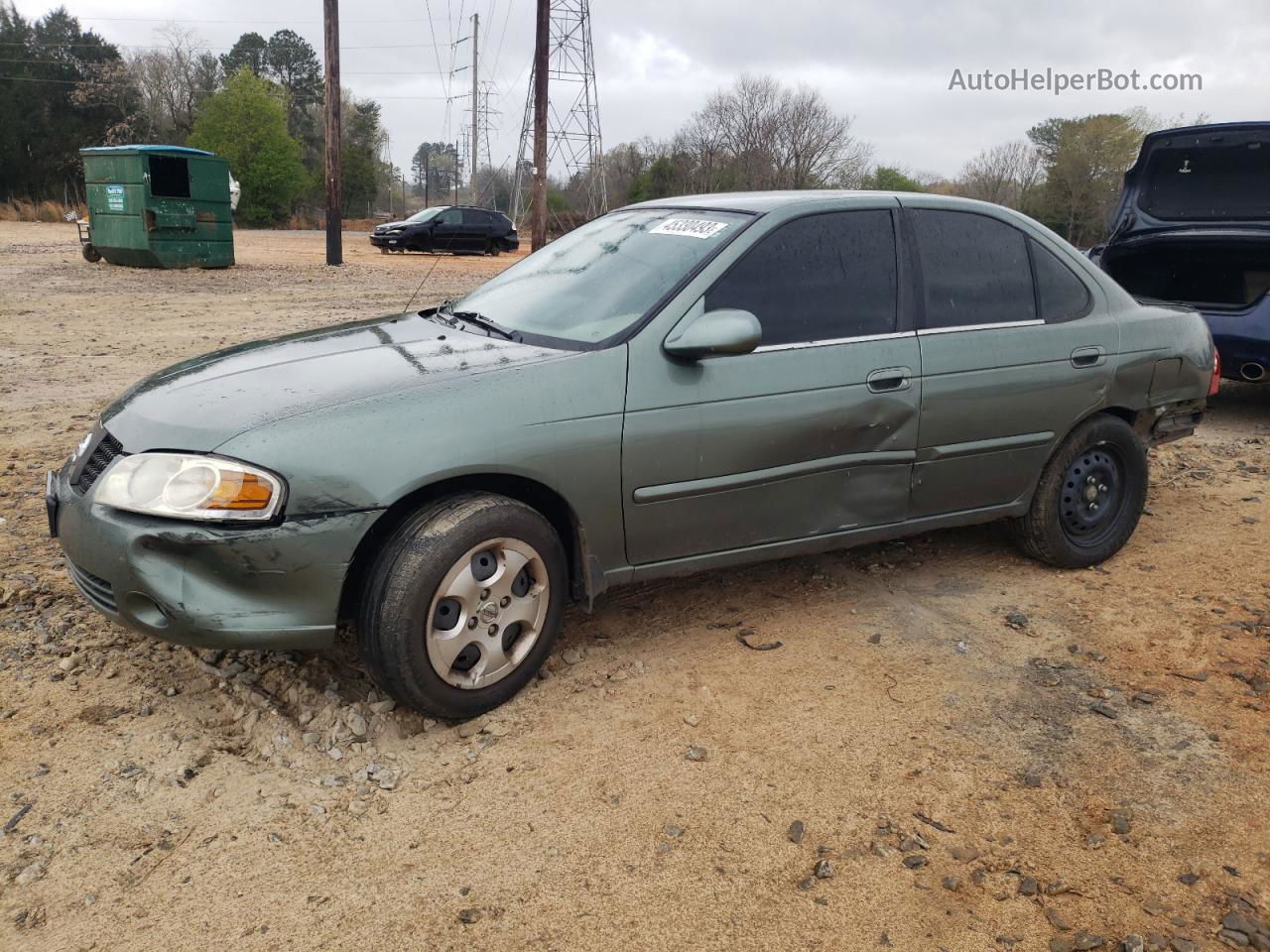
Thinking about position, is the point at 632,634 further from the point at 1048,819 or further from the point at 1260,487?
the point at 1260,487

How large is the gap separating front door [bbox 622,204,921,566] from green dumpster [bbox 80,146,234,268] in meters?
16.4

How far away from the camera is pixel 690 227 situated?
391cm

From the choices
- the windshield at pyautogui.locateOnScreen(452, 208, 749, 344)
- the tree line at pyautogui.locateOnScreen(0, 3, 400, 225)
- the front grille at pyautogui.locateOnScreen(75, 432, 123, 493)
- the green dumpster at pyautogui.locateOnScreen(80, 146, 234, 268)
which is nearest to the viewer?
the front grille at pyautogui.locateOnScreen(75, 432, 123, 493)

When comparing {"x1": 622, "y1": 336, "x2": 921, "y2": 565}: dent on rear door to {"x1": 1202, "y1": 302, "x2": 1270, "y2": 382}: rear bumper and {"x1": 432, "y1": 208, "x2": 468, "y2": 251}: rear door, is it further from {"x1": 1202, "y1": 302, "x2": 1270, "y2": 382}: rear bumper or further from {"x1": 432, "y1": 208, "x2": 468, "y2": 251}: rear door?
{"x1": 432, "y1": 208, "x2": 468, "y2": 251}: rear door

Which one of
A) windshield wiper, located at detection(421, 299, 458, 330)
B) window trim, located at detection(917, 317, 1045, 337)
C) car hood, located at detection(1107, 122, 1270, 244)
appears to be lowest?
windshield wiper, located at detection(421, 299, 458, 330)

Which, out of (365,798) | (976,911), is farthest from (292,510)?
(976,911)

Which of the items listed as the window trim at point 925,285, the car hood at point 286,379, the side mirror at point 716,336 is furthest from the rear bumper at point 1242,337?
the car hood at point 286,379

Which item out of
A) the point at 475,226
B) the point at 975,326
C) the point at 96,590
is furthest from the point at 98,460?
the point at 475,226

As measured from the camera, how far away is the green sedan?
2953 mm

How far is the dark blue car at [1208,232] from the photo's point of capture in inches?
285

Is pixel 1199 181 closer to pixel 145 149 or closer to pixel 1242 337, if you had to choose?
pixel 1242 337

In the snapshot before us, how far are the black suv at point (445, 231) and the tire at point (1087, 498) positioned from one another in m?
24.4

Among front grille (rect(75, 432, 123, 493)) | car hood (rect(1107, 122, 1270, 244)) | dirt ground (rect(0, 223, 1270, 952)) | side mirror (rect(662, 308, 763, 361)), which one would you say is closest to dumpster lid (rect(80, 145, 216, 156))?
dirt ground (rect(0, 223, 1270, 952))

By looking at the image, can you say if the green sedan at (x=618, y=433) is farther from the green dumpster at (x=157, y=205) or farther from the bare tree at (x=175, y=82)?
the bare tree at (x=175, y=82)
